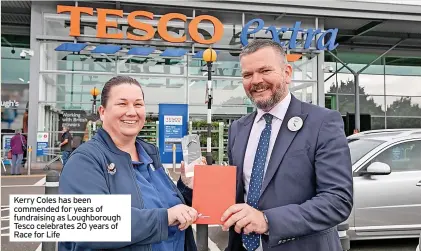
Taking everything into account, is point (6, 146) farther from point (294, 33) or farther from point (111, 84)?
point (111, 84)

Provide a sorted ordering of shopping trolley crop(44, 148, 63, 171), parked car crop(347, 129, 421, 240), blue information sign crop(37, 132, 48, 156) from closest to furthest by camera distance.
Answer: parked car crop(347, 129, 421, 240) → blue information sign crop(37, 132, 48, 156) → shopping trolley crop(44, 148, 63, 171)

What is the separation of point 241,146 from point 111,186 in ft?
2.34

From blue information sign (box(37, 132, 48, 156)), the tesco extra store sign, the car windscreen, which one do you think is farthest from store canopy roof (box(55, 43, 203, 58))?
the car windscreen

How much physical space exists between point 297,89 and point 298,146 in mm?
16554

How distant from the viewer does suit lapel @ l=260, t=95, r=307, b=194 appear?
1.81 m

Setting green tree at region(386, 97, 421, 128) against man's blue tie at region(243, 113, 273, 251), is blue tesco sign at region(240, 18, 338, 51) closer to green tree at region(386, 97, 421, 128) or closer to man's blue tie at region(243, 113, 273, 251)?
green tree at region(386, 97, 421, 128)

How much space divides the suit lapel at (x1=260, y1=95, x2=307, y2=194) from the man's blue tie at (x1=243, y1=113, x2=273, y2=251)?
64mm

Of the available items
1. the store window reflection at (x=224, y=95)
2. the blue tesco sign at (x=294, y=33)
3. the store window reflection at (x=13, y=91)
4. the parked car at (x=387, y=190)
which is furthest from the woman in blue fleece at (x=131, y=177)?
the store window reflection at (x=13, y=91)

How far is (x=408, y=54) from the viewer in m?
22.6

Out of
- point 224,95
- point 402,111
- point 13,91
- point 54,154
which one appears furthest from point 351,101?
point 13,91

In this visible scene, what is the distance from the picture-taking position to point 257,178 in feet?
6.21

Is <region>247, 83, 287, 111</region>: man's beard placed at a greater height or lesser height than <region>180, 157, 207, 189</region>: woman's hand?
greater

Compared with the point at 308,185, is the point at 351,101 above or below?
above

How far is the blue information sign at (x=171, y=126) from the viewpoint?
14.4 meters
